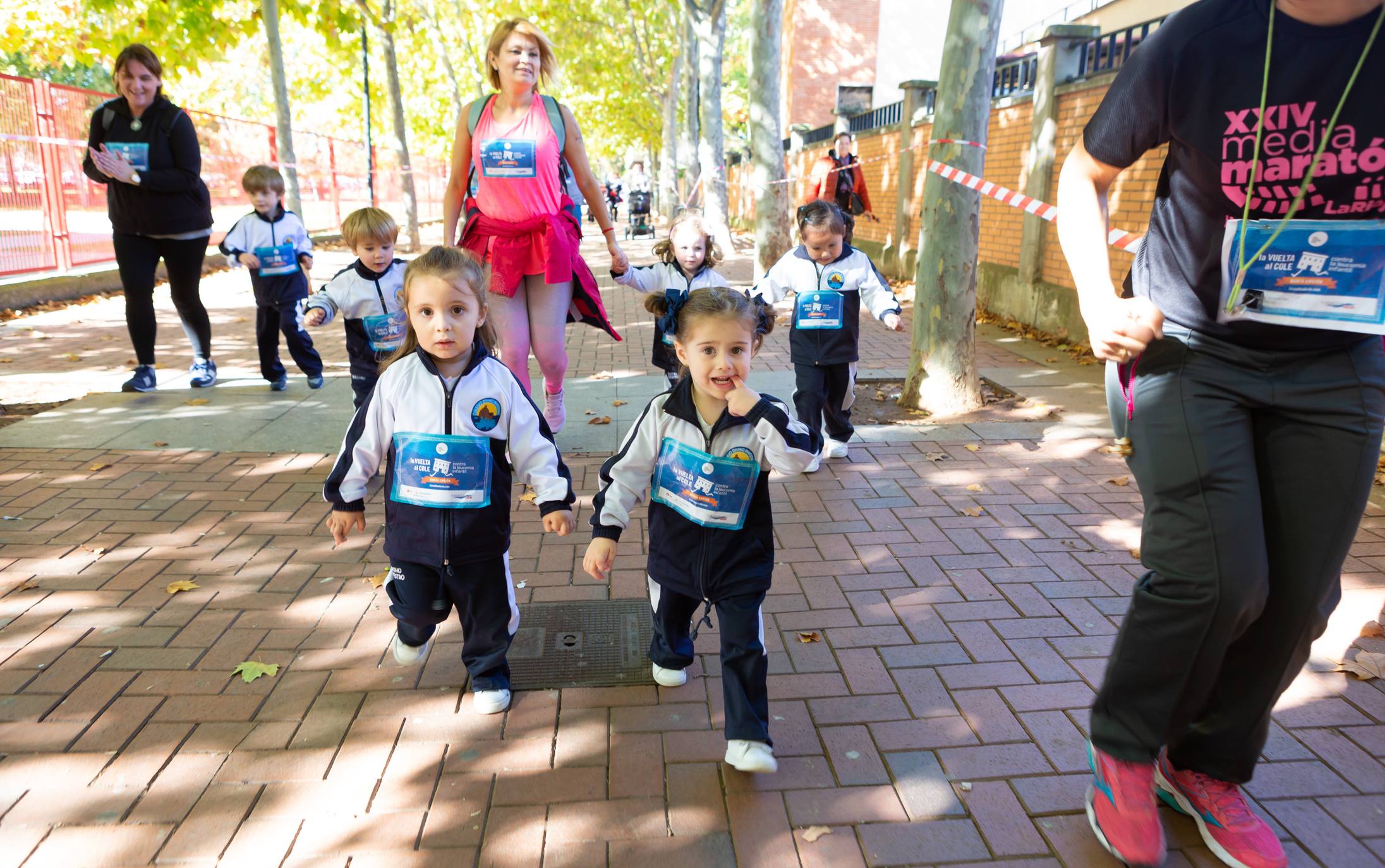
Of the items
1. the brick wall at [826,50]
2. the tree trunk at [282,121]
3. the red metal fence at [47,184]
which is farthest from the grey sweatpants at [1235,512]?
the brick wall at [826,50]

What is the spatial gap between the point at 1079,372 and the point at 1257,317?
6.15m

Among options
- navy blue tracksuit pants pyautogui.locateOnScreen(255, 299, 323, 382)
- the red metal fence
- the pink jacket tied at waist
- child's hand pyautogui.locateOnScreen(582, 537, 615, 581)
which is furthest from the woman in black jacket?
child's hand pyautogui.locateOnScreen(582, 537, 615, 581)

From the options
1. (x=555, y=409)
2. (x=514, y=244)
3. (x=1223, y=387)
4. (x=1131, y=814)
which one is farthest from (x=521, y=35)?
(x=1131, y=814)

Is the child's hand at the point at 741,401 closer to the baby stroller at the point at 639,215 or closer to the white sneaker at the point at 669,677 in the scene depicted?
the white sneaker at the point at 669,677

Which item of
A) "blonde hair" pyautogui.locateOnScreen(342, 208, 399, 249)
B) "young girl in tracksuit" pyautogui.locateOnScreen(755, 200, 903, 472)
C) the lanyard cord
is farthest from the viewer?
"young girl in tracksuit" pyautogui.locateOnScreen(755, 200, 903, 472)

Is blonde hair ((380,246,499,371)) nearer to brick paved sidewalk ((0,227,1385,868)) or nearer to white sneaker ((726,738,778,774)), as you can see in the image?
brick paved sidewalk ((0,227,1385,868))

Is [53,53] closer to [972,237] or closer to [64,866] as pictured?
[972,237]

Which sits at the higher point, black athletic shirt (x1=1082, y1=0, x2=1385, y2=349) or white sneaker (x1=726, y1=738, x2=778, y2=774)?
black athletic shirt (x1=1082, y1=0, x2=1385, y2=349)

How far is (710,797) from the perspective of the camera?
8.32 feet

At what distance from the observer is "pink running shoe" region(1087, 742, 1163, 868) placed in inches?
87.7

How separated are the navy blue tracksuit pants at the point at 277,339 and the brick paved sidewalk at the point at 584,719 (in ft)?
7.54

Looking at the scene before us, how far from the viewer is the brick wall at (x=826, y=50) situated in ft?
111

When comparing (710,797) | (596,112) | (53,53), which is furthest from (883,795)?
(596,112)

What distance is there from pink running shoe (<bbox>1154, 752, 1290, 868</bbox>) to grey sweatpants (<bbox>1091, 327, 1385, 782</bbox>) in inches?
8.5
